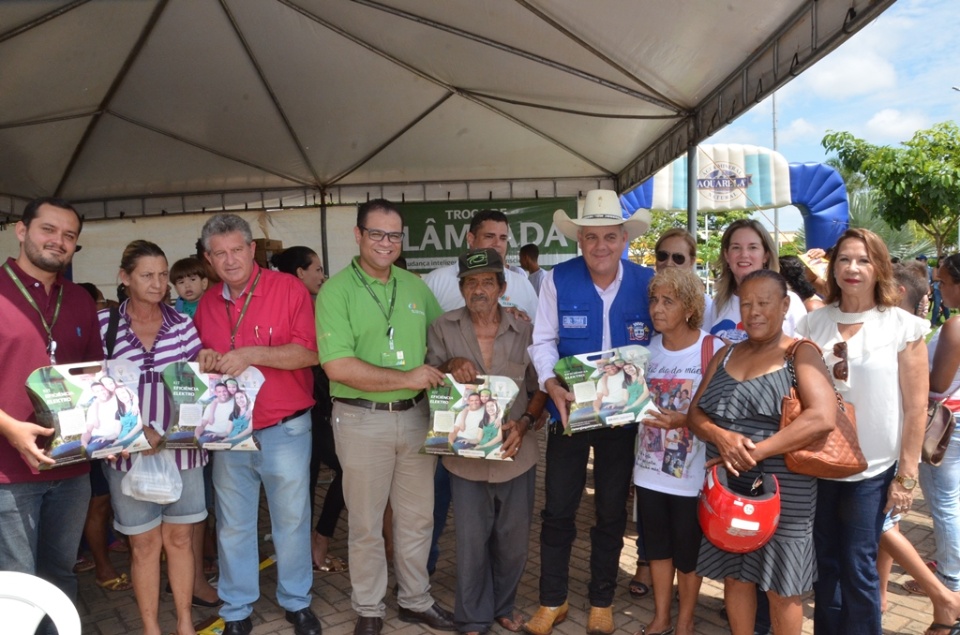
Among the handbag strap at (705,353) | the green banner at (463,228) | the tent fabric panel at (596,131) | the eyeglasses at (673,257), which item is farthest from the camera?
the green banner at (463,228)

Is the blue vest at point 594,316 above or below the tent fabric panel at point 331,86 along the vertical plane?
below

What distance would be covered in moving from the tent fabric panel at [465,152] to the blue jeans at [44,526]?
4.91m

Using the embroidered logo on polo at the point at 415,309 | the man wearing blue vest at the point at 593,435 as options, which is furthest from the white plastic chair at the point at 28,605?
the man wearing blue vest at the point at 593,435

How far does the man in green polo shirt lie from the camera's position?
3223 mm

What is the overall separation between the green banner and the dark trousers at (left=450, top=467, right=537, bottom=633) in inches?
236

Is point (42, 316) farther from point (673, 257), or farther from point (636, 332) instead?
point (673, 257)

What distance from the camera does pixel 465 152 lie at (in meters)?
7.88

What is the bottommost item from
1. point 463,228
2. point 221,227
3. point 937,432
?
point 937,432

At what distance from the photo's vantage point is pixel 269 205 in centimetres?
902

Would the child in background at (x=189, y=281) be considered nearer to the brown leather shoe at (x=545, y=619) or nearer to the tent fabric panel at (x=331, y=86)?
the tent fabric panel at (x=331, y=86)

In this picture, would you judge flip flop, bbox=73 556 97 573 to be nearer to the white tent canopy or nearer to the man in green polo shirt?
the man in green polo shirt

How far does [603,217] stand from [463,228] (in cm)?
579

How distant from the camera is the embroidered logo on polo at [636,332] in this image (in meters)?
3.44

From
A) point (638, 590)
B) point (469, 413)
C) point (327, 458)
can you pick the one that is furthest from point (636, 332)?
point (327, 458)
